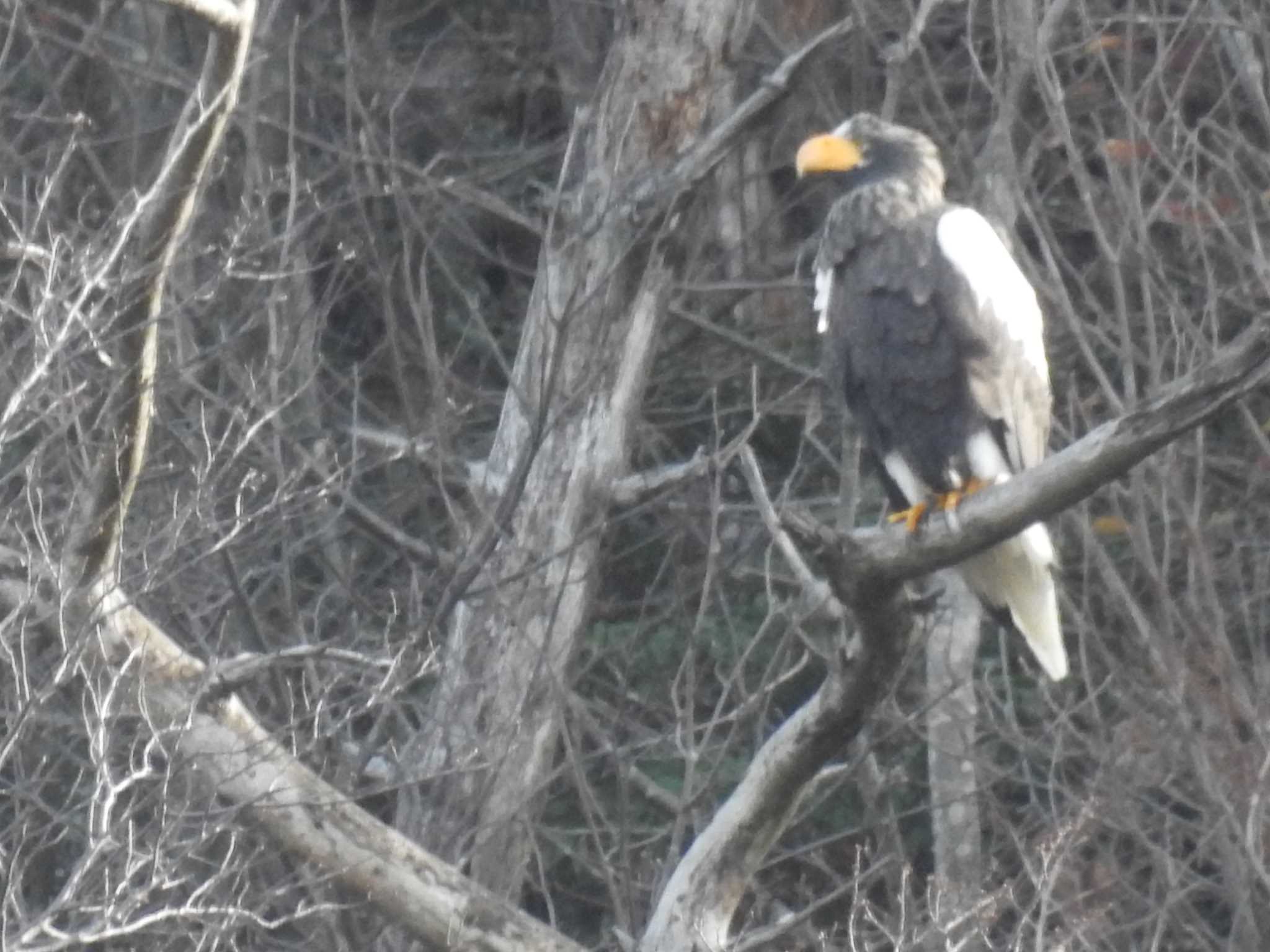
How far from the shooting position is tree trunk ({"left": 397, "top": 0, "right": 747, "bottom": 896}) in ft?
20.8

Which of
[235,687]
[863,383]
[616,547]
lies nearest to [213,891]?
[235,687]

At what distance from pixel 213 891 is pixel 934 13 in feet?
15.6

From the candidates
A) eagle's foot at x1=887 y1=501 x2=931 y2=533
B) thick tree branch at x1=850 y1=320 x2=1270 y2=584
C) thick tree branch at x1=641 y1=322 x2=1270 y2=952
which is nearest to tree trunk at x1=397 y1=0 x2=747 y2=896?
eagle's foot at x1=887 y1=501 x2=931 y2=533

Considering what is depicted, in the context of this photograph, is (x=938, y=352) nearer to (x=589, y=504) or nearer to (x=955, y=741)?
(x=589, y=504)

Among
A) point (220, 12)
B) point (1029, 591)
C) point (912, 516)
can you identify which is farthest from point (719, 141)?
point (220, 12)

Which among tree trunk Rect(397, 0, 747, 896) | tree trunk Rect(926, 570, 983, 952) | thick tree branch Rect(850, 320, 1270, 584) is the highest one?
thick tree branch Rect(850, 320, 1270, 584)

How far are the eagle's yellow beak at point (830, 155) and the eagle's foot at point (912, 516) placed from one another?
838mm

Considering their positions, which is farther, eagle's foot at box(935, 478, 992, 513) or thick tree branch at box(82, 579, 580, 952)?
thick tree branch at box(82, 579, 580, 952)

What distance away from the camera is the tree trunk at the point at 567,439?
6.35m

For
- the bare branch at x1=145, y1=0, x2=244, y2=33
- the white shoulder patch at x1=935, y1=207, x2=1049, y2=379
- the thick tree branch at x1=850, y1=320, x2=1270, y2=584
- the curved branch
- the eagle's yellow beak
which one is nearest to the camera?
the thick tree branch at x1=850, y1=320, x2=1270, y2=584

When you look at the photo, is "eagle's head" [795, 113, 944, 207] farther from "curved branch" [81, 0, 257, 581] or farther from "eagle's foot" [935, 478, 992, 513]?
"curved branch" [81, 0, 257, 581]

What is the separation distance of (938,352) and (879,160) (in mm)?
593

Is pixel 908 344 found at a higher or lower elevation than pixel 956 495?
A: higher

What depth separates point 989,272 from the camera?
492 cm
